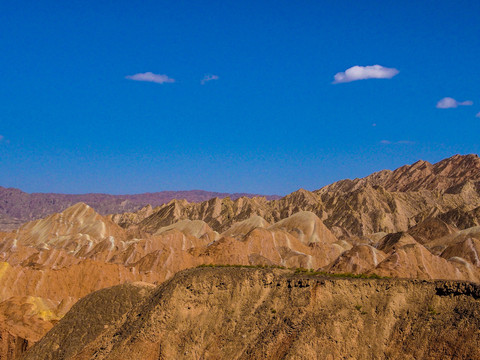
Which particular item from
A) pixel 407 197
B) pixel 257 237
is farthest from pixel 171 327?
pixel 407 197

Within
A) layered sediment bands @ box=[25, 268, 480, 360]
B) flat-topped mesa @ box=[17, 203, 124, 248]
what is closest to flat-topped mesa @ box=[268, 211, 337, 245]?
flat-topped mesa @ box=[17, 203, 124, 248]

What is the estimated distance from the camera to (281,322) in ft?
97.6

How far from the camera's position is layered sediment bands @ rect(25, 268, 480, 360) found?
26875mm

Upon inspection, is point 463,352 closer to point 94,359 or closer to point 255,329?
point 255,329

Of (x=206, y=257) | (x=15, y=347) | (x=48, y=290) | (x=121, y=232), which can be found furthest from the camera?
(x=121, y=232)

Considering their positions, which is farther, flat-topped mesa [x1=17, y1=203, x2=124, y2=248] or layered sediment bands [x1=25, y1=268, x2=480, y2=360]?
flat-topped mesa [x1=17, y1=203, x2=124, y2=248]

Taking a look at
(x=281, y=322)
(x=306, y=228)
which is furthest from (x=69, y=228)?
(x=281, y=322)

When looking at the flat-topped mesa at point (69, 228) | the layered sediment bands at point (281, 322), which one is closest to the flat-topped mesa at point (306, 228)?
the flat-topped mesa at point (69, 228)

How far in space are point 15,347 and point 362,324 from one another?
25967 millimetres

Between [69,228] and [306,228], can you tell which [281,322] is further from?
[69,228]

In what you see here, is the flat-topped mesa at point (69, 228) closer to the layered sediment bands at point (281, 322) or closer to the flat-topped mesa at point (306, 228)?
the flat-topped mesa at point (306, 228)

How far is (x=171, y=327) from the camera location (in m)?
31.5

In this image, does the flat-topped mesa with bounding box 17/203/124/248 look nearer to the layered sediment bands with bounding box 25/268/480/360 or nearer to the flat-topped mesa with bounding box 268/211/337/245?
the flat-topped mesa with bounding box 268/211/337/245

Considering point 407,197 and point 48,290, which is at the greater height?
point 407,197
